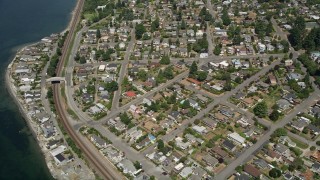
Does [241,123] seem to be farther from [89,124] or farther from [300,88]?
[89,124]

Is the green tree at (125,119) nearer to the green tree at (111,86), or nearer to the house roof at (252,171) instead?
the green tree at (111,86)

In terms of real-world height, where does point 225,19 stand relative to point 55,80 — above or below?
below

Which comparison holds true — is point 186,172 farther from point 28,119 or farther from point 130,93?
point 28,119

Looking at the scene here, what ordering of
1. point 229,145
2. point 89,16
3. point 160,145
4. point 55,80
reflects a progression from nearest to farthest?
point 160,145, point 229,145, point 55,80, point 89,16

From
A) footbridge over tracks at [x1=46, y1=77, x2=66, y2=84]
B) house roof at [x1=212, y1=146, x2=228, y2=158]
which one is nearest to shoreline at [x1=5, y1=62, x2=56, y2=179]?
footbridge over tracks at [x1=46, y1=77, x2=66, y2=84]

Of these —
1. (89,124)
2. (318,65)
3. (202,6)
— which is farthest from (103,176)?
(202,6)

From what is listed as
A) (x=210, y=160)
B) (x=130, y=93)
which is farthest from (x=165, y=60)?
(x=210, y=160)

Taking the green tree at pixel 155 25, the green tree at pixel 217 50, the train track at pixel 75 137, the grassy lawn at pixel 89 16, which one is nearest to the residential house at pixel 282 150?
the train track at pixel 75 137

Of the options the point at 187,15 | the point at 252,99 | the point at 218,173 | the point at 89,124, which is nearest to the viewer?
the point at 218,173
